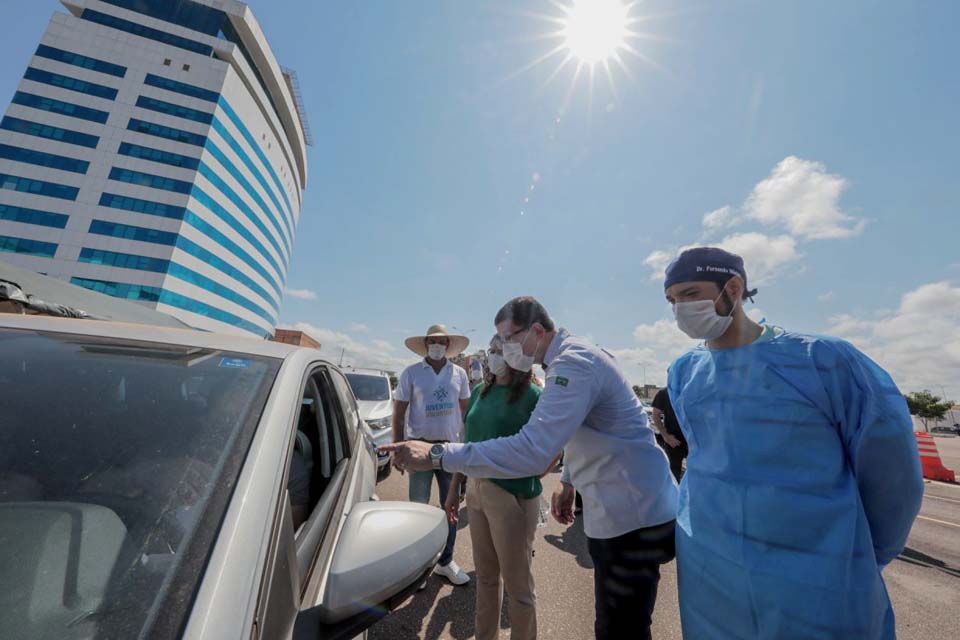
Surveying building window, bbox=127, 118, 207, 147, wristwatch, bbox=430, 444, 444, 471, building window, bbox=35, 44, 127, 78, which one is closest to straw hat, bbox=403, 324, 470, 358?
wristwatch, bbox=430, 444, 444, 471

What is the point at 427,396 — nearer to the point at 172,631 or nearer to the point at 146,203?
the point at 172,631

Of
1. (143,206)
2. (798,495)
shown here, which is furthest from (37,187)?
(798,495)

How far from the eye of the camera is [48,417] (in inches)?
35.4

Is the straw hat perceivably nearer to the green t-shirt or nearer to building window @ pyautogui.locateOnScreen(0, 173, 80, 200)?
the green t-shirt

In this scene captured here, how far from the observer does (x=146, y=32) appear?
134ft

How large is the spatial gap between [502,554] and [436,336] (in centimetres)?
222

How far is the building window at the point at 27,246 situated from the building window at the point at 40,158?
7.25 meters

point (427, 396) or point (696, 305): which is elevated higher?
point (696, 305)

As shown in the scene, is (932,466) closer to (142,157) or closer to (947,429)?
(142,157)

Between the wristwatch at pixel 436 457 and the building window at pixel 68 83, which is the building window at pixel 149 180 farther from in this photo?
the wristwatch at pixel 436 457

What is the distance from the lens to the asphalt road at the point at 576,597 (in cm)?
248

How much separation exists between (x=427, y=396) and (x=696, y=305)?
8.57ft

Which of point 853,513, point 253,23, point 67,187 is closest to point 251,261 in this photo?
point 67,187

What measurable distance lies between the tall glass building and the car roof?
41.5 meters
